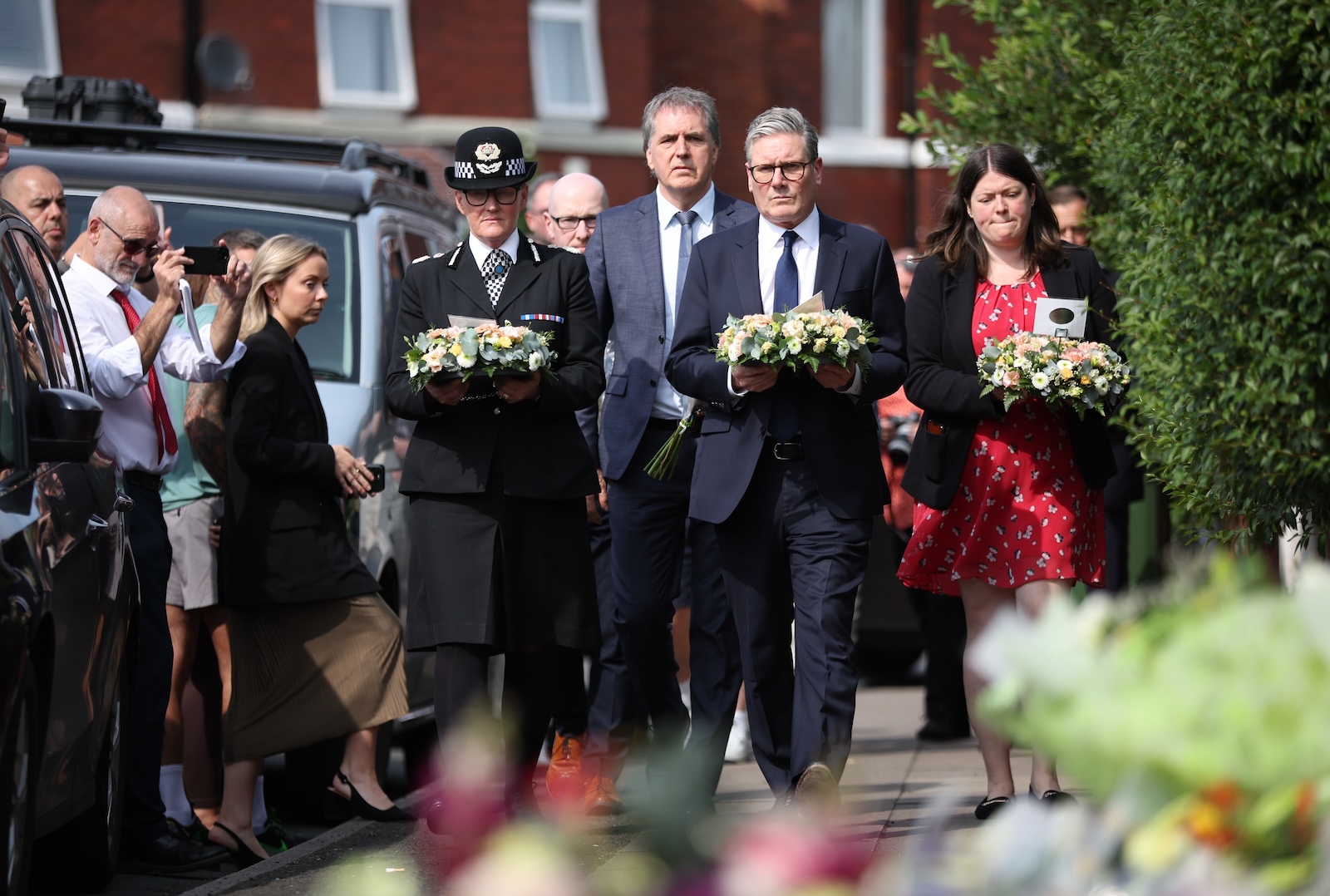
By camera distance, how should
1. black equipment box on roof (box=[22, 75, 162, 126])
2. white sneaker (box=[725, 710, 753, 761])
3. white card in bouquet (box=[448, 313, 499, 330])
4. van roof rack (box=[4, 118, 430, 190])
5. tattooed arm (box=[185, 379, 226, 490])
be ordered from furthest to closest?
black equipment box on roof (box=[22, 75, 162, 126]) → van roof rack (box=[4, 118, 430, 190]) → white sneaker (box=[725, 710, 753, 761]) → tattooed arm (box=[185, 379, 226, 490]) → white card in bouquet (box=[448, 313, 499, 330])

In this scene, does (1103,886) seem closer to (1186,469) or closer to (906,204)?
(1186,469)

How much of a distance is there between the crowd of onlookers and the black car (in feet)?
1.94

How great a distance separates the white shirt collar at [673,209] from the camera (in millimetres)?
7465

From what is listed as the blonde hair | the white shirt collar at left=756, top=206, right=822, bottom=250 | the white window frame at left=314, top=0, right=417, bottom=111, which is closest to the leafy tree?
the white shirt collar at left=756, top=206, right=822, bottom=250

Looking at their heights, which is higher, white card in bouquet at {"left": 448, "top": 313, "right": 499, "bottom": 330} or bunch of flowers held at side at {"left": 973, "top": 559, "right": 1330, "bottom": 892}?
white card in bouquet at {"left": 448, "top": 313, "right": 499, "bottom": 330}

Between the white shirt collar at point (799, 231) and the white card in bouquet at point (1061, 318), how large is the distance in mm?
866

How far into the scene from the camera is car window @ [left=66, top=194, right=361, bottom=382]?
28.0 ft

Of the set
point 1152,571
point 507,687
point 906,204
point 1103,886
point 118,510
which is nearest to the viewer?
point 1103,886

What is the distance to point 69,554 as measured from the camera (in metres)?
5.29

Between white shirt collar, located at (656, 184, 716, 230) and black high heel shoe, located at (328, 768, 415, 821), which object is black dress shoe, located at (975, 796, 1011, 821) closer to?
black high heel shoe, located at (328, 768, 415, 821)

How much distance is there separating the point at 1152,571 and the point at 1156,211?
4.31 metres

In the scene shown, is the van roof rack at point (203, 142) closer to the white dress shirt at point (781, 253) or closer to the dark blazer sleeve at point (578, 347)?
the dark blazer sleeve at point (578, 347)

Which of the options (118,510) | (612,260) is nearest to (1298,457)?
(612,260)

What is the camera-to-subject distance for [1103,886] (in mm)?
1870
